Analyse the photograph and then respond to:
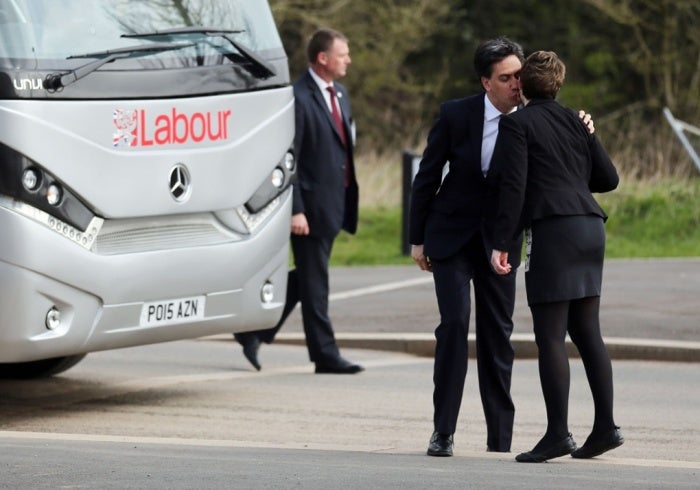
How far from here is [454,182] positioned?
745cm

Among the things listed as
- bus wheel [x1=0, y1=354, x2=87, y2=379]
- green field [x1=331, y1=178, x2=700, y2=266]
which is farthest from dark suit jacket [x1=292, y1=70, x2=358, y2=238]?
green field [x1=331, y1=178, x2=700, y2=266]

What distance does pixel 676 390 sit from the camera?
391 inches

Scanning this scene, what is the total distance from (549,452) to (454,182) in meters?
1.31

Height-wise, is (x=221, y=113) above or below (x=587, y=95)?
above

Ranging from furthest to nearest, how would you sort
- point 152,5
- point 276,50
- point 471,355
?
point 471,355 < point 276,50 < point 152,5

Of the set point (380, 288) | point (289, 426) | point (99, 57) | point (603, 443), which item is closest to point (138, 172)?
point (99, 57)

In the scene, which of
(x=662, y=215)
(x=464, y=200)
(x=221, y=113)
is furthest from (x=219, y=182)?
(x=662, y=215)

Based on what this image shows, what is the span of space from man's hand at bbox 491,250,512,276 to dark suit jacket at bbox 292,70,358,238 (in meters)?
3.55

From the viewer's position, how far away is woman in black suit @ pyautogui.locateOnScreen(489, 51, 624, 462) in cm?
686

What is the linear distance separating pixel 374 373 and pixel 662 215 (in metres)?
9.54

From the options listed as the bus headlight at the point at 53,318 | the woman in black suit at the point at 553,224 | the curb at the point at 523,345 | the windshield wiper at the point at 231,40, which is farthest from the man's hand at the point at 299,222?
the woman in black suit at the point at 553,224

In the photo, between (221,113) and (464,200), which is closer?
(464,200)

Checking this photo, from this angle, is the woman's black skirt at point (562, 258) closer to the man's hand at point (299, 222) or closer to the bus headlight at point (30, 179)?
the bus headlight at point (30, 179)

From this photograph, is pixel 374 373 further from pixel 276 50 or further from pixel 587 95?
pixel 587 95
